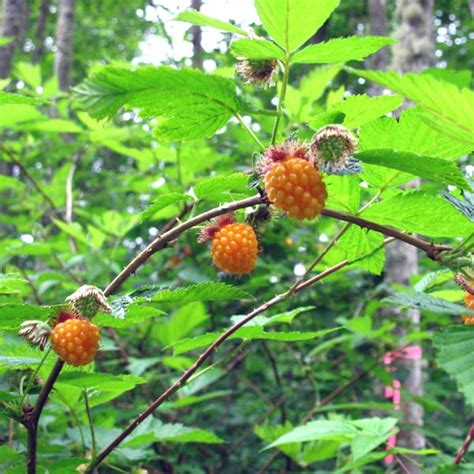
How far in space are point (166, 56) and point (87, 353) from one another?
233cm

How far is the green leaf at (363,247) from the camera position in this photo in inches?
50.9

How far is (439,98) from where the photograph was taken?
82cm

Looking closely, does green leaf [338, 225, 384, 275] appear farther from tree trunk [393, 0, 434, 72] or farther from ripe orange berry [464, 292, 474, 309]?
tree trunk [393, 0, 434, 72]

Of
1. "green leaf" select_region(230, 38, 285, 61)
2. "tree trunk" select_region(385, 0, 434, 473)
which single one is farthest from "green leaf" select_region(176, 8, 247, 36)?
"tree trunk" select_region(385, 0, 434, 473)

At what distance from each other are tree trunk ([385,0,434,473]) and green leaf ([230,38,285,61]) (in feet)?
6.33

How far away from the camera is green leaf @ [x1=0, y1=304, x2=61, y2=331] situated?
1106mm

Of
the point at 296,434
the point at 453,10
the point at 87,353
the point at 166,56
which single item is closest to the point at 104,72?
the point at 87,353

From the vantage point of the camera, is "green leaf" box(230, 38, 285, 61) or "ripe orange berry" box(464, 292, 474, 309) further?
"ripe orange berry" box(464, 292, 474, 309)

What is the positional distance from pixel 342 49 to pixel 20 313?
72 cm

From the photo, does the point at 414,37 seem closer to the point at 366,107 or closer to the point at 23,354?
the point at 366,107

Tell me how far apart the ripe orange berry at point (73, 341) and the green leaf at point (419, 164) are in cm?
55

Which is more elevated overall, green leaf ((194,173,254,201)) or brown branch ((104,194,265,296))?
green leaf ((194,173,254,201))

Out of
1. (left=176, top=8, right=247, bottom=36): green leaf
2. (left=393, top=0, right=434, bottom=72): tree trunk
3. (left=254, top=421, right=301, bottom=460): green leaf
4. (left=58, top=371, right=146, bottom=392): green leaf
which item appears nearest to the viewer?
(left=176, top=8, right=247, bottom=36): green leaf

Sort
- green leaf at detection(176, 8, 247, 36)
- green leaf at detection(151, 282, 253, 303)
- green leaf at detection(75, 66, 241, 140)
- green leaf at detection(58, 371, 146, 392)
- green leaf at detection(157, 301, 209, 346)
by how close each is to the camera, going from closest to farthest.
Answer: green leaf at detection(75, 66, 241, 140) < green leaf at detection(176, 8, 247, 36) < green leaf at detection(151, 282, 253, 303) < green leaf at detection(58, 371, 146, 392) < green leaf at detection(157, 301, 209, 346)
